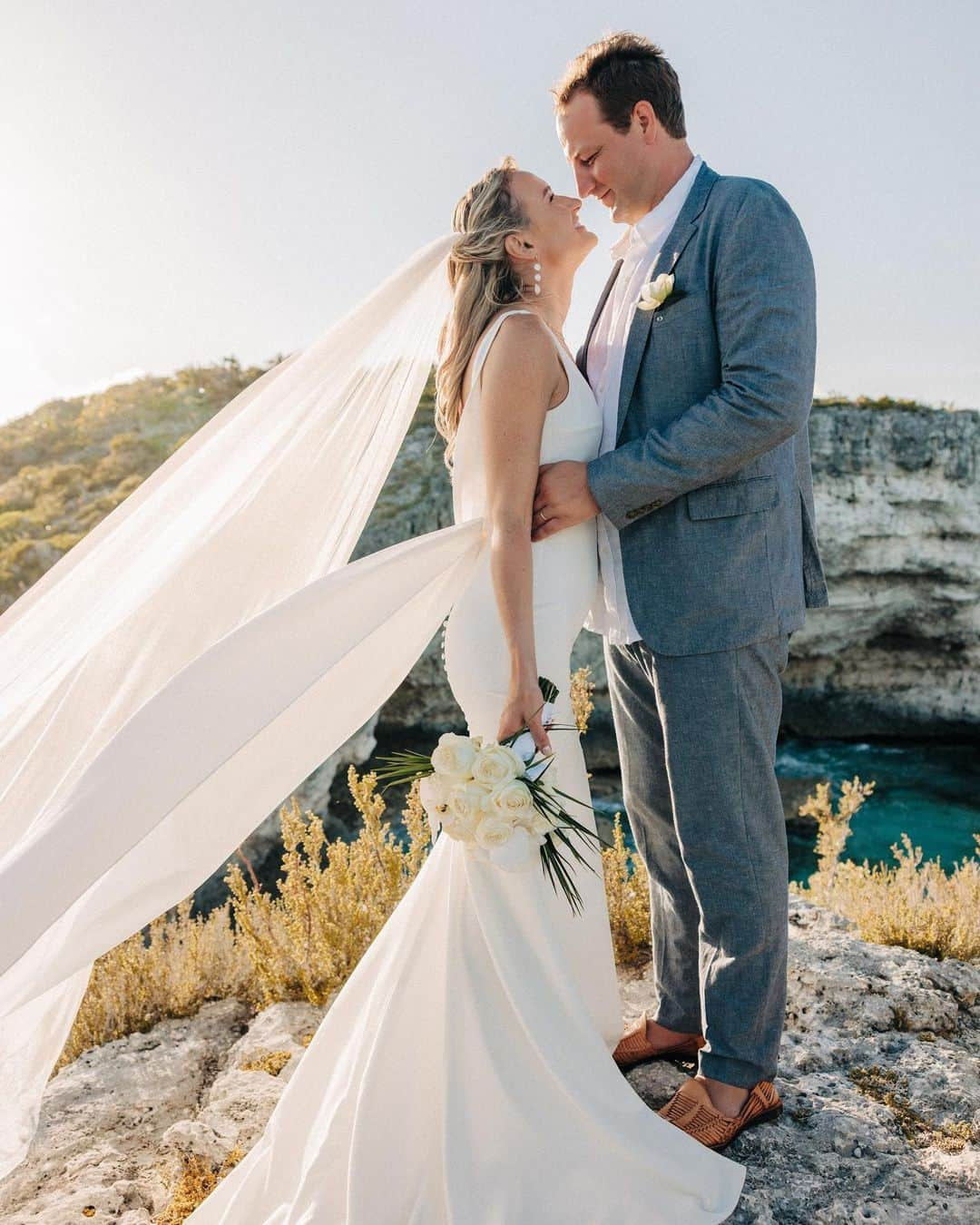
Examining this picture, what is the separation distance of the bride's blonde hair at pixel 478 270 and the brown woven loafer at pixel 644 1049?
6.53 ft

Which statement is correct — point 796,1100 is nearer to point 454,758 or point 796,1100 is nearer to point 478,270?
point 454,758

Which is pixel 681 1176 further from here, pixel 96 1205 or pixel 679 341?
pixel 679 341

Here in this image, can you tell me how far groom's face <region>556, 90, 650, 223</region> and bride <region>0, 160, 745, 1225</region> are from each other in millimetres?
116

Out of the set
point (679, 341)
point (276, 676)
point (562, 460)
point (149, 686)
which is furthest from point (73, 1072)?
point (679, 341)

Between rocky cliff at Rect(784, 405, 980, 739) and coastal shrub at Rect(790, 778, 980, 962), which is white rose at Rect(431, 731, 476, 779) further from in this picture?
rocky cliff at Rect(784, 405, 980, 739)

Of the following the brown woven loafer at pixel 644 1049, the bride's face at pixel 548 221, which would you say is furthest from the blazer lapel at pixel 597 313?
the brown woven loafer at pixel 644 1049

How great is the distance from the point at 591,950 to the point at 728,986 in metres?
0.39

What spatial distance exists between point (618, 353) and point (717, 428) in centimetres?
47

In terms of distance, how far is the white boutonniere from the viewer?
2.38 m

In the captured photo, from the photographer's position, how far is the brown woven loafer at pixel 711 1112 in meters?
2.41

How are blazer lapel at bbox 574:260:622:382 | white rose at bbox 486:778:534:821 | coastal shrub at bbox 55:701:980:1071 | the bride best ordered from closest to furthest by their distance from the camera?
1. the bride
2. white rose at bbox 486:778:534:821
3. blazer lapel at bbox 574:260:622:382
4. coastal shrub at bbox 55:701:980:1071

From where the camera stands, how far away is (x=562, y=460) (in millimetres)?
2527

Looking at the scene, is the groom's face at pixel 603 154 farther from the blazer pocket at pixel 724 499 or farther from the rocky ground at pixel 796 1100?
the rocky ground at pixel 796 1100

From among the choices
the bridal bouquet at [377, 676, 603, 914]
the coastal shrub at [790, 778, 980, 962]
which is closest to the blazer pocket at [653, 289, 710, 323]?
the bridal bouquet at [377, 676, 603, 914]
